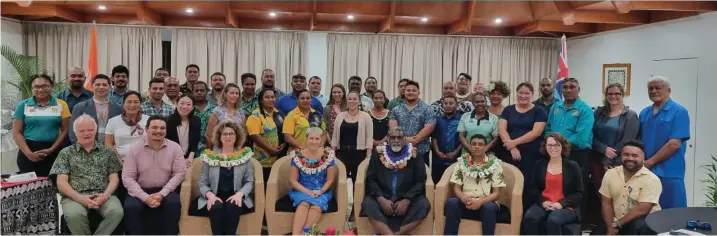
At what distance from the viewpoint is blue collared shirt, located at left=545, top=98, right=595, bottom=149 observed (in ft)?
14.1

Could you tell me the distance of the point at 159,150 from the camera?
3.77 m

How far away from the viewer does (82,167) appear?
143 inches

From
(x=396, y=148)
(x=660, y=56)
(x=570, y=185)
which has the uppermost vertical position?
(x=660, y=56)

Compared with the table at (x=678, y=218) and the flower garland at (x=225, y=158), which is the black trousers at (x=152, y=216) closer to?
the flower garland at (x=225, y=158)

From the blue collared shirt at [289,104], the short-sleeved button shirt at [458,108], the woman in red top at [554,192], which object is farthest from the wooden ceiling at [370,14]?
the woman in red top at [554,192]

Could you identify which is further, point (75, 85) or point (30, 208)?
point (75, 85)

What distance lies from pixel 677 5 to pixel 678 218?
3.82m

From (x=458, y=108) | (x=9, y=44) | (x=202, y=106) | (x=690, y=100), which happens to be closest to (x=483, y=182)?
(x=458, y=108)

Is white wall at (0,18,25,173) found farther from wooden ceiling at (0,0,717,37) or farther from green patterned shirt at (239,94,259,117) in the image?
green patterned shirt at (239,94,259,117)

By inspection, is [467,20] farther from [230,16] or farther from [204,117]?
[204,117]

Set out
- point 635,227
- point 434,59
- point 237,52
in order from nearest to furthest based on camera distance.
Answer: point 635,227 → point 237,52 → point 434,59

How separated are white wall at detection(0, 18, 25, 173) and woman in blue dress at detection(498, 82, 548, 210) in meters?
5.67

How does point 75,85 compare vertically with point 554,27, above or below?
below

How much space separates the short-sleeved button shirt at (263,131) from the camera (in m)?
4.44
